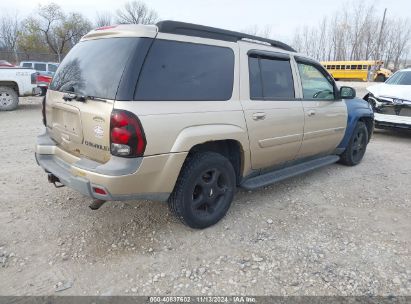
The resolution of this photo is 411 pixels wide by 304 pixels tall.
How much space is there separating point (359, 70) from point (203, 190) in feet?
117

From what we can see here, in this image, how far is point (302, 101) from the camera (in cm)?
420

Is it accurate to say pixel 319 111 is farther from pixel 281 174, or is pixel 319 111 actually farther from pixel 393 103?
pixel 393 103

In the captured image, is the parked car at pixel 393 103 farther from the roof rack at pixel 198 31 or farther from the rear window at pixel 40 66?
the rear window at pixel 40 66

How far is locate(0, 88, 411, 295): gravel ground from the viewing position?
2.59 m

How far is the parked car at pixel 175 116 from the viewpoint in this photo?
267 cm

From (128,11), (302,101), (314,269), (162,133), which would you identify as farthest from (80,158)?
(128,11)

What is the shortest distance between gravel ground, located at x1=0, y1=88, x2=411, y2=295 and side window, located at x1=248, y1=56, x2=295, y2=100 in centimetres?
132

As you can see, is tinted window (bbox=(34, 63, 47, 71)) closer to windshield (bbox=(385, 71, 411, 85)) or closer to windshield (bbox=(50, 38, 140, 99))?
windshield (bbox=(385, 71, 411, 85))

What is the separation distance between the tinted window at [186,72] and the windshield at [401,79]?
22.6 ft

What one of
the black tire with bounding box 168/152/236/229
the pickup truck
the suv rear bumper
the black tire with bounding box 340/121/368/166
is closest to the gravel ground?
the black tire with bounding box 168/152/236/229

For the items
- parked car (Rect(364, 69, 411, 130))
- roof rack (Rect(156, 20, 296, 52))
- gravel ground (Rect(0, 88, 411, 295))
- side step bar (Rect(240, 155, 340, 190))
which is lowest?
gravel ground (Rect(0, 88, 411, 295))

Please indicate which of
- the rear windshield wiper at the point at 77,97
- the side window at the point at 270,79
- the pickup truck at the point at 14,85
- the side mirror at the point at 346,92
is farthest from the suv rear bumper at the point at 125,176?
the pickup truck at the point at 14,85

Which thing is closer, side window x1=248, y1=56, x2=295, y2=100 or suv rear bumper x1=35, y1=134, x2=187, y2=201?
suv rear bumper x1=35, y1=134, x2=187, y2=201

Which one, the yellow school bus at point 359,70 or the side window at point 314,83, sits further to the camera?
the yellow school bus at point 359,70
